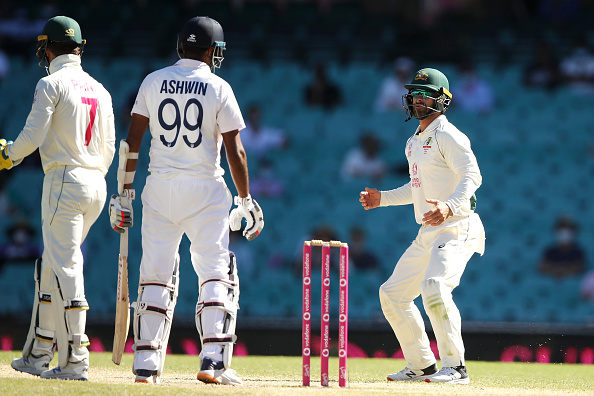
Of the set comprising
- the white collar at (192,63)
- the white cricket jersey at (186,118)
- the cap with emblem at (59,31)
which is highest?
the cap with emblem at (59,31)

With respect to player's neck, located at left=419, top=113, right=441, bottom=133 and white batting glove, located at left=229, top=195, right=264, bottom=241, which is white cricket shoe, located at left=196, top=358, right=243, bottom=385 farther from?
player's neck, located at left=419, top=113, right=441, bottom=133

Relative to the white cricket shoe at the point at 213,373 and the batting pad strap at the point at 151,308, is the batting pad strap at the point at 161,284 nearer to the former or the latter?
the batting pad strap at the point at 151,308

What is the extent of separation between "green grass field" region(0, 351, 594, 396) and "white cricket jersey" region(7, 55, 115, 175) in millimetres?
1179

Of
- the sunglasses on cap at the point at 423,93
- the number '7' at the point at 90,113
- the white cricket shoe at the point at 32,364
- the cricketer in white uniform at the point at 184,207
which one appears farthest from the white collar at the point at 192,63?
the white cricket shoe at the point at 32,364

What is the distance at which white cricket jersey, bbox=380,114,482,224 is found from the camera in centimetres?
504

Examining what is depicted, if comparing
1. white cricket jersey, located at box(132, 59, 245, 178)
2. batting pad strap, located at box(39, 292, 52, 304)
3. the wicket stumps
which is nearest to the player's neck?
the wicket stumps

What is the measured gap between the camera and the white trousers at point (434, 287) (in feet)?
16.2

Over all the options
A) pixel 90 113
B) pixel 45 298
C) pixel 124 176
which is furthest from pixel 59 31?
pixel 45 298

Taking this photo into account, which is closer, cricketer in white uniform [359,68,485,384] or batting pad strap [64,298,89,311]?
batting pad strap [64,298,89,311]

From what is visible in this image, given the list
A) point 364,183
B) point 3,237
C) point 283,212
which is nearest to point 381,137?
point 364,183

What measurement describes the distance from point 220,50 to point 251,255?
5834 millimetres

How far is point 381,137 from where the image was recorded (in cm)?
1159

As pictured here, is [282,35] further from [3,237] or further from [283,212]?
[3,237]

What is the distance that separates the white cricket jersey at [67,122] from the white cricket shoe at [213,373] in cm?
126
